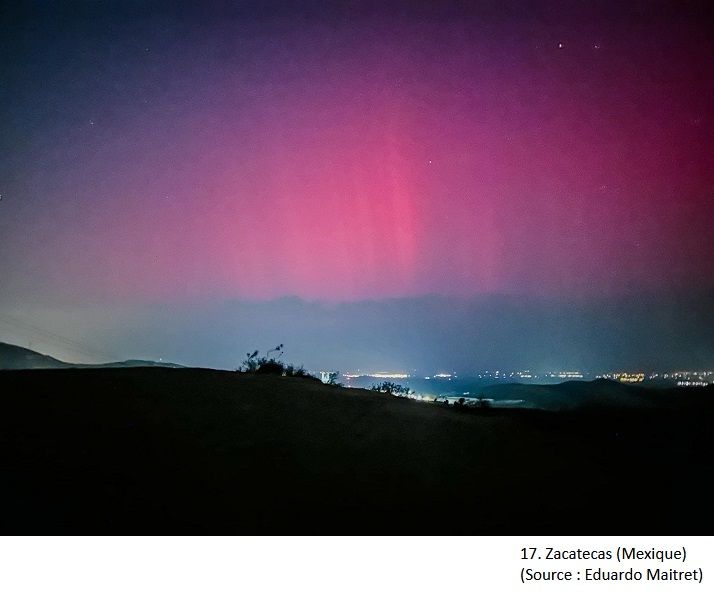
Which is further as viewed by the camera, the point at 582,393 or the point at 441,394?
the point at 582,393

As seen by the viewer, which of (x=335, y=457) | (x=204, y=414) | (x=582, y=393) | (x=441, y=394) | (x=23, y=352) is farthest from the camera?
(x=23, y=352)

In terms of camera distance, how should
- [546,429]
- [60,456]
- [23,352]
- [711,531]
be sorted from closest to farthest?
[711,531] → [60,456] → [546,429] → [23,352]
